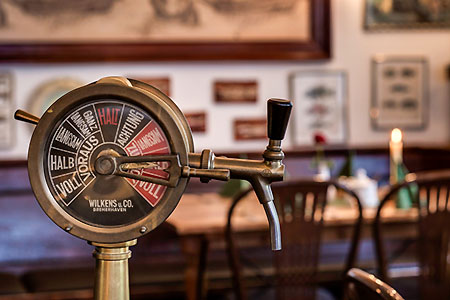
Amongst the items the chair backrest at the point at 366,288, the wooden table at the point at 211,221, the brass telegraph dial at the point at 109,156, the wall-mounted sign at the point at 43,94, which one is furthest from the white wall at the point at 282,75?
the brass telegraph dial at the point at 109,156

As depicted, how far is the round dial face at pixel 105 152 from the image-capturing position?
68 centimetres

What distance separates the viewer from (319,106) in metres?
4.25

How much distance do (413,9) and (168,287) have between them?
228cm

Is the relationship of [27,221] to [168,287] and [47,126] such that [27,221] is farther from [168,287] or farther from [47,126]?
[47,126]

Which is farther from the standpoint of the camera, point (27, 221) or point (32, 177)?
point (27, 221)

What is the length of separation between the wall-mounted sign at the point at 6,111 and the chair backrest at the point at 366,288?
3010 millimetres

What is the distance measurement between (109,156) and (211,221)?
2.09 meters

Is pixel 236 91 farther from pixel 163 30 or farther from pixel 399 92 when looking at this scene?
pixel 399 92

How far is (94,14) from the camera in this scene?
3.88 metres

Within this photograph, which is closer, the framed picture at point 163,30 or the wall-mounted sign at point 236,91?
A: the framed picture at point 163,30

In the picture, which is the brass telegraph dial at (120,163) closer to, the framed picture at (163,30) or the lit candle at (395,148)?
the lit candle at (395,148)

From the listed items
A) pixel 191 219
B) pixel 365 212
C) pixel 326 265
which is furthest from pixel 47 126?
pixel 326 265

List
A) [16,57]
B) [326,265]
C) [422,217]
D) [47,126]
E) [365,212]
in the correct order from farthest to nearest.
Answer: [326,265], [16,57], [365,212], [422,217], [47,126]

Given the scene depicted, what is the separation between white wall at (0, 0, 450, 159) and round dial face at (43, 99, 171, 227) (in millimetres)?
3312
